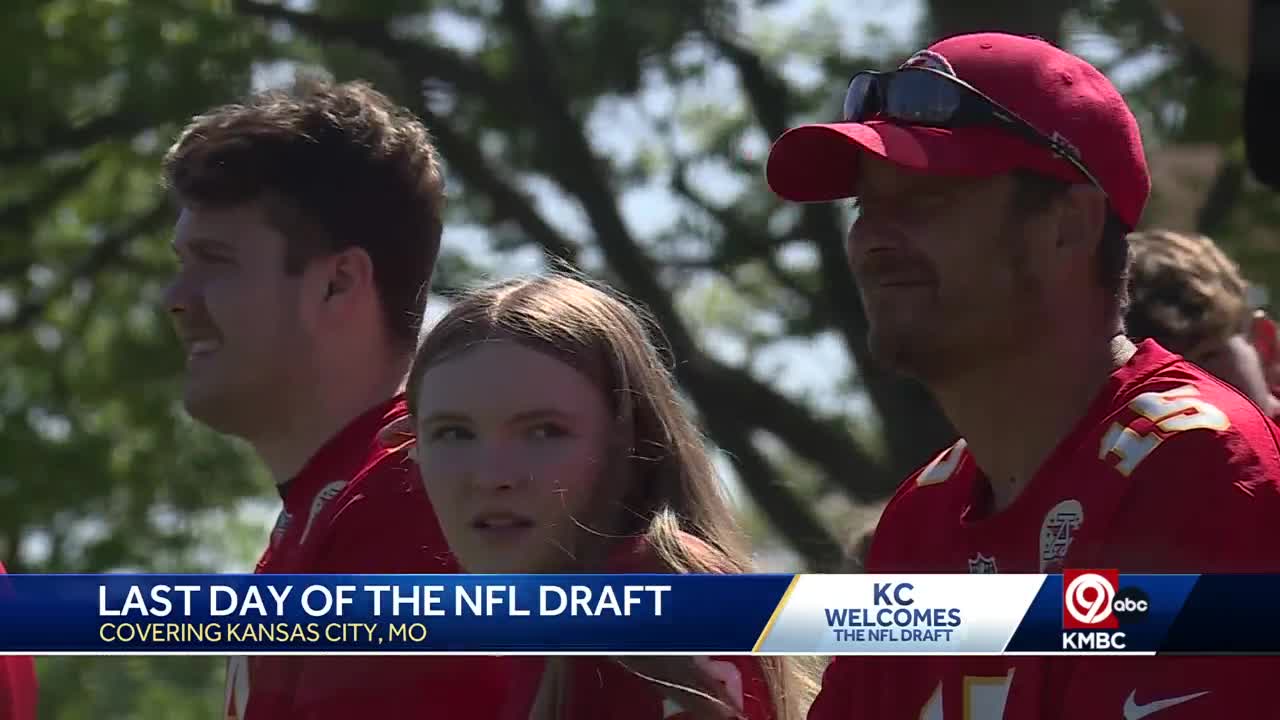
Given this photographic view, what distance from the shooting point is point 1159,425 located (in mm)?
2545

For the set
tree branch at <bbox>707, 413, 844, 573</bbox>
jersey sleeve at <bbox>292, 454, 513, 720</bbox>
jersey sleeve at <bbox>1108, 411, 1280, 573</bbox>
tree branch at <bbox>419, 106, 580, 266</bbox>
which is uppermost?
jersey sleeve at <bbox>1108, 411, 1280, 573</bbox>

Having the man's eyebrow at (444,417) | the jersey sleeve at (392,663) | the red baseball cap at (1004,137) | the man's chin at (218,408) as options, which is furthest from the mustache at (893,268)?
the man's chin at (218,408)

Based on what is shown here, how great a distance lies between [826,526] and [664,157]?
2.24 m

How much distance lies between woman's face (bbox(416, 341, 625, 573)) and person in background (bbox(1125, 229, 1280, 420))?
4.54 feet

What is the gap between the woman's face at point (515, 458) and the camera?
301 cm

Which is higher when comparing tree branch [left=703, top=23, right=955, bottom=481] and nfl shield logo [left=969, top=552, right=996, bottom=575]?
nfl shield logo [left=969, top=552, right=996, bottom=575]

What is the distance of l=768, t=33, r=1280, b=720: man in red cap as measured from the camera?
8.34 feet

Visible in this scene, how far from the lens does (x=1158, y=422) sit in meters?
2.55

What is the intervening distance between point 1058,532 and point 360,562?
1.26 metres

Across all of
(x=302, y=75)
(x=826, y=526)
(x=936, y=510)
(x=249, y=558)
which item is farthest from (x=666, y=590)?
(x=249, y=558)

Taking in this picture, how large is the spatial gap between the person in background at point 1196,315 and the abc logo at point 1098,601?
4.67 feet

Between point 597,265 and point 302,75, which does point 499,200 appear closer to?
point 597,265

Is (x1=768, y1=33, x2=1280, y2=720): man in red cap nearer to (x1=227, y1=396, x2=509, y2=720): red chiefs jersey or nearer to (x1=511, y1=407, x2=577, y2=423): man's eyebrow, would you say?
(x1=511, y1=407, x2=577, y2=423): man's eyebrow

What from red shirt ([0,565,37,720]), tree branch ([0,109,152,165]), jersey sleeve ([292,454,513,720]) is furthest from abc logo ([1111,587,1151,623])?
tree branch ([0,109,152,165])
